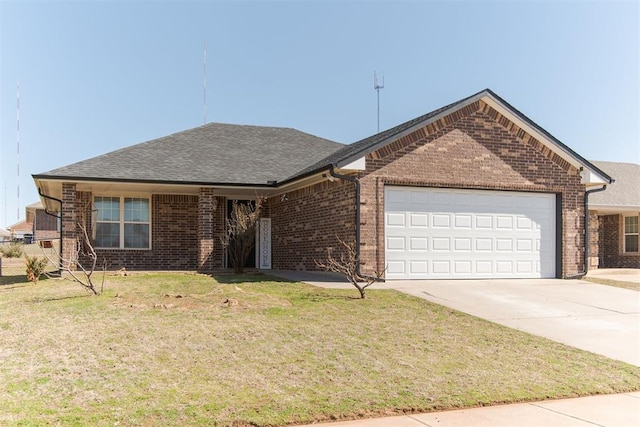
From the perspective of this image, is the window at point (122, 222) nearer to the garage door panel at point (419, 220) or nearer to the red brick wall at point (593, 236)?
the garage door panel at point (419, 220)

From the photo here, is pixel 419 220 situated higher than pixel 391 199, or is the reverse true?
pixel 391 199

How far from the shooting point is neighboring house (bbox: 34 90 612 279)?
15.1 metres

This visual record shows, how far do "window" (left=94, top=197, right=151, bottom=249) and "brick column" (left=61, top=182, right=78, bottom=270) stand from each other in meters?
2.47

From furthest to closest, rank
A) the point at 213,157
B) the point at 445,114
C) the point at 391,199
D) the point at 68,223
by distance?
the point at 213,157 → the point at 68,223 → the point at 445,114 → the point at 391,199

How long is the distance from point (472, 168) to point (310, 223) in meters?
4.99

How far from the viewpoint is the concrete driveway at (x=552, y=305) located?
386 inches

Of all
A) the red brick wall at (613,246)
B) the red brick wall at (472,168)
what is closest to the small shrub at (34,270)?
the red brick wall at (472,168)

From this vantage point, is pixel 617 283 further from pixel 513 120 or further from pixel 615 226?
pixel 615 226

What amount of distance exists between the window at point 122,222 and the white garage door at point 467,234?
29.8 feet

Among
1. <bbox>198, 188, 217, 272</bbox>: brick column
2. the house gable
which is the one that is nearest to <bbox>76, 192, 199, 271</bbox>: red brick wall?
<bbox>198, 188, 217, 272</bbox>: brick column

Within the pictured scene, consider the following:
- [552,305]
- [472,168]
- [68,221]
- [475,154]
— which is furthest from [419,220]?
[68,221]

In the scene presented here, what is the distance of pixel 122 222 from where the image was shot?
19.5 m

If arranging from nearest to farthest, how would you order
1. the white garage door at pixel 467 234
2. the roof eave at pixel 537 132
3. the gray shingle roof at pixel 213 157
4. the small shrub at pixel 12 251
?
the white garage door at pixel 467 234
the roof eave at pixel 537 132
the gray shingle roof at pixel 213 157
the small shrub at pixel 12 251

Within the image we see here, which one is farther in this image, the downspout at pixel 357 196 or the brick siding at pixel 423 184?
the brick siding at pixel 423 184
